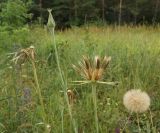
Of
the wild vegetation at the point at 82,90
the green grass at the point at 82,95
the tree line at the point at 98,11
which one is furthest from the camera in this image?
the tree line at the point at 98,11

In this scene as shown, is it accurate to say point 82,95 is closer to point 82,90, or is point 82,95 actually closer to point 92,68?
point 82,90

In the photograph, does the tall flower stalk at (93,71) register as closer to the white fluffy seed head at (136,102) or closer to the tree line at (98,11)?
the white fluffy seed head at (136,102)

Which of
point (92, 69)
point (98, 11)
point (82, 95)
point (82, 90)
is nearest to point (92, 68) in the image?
point (92, 69)

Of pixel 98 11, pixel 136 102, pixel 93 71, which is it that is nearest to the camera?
pixel 93 71

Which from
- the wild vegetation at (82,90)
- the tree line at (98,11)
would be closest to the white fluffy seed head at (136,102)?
the wild vegetation at (82,90)

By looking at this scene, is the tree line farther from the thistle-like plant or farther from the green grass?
the thistle-like plant

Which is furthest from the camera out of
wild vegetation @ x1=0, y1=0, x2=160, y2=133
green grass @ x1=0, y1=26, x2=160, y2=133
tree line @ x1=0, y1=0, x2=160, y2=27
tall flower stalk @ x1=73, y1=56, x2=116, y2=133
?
tree line @ x1=0, y1=0, x2=160, y2=27

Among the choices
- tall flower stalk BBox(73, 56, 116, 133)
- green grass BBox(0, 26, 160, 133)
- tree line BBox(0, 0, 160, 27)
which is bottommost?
tree line BBox(0, 0, 160, 27)

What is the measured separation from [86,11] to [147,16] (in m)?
2.82

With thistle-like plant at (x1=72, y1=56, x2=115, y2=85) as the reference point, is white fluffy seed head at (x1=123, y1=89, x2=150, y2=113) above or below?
below

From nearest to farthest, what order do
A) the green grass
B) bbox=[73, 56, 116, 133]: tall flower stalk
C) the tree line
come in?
bbox=[73, 56, 116, 133]: tall flower stalk, the green grass, the tree line

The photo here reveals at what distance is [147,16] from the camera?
20.4 meters

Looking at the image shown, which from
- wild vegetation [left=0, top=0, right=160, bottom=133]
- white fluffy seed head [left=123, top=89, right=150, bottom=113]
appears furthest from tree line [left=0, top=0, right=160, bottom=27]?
white fluffy seed head [left=123, top=89, right=150, bottom=113]

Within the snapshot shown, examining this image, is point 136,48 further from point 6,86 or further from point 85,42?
point 6,86
